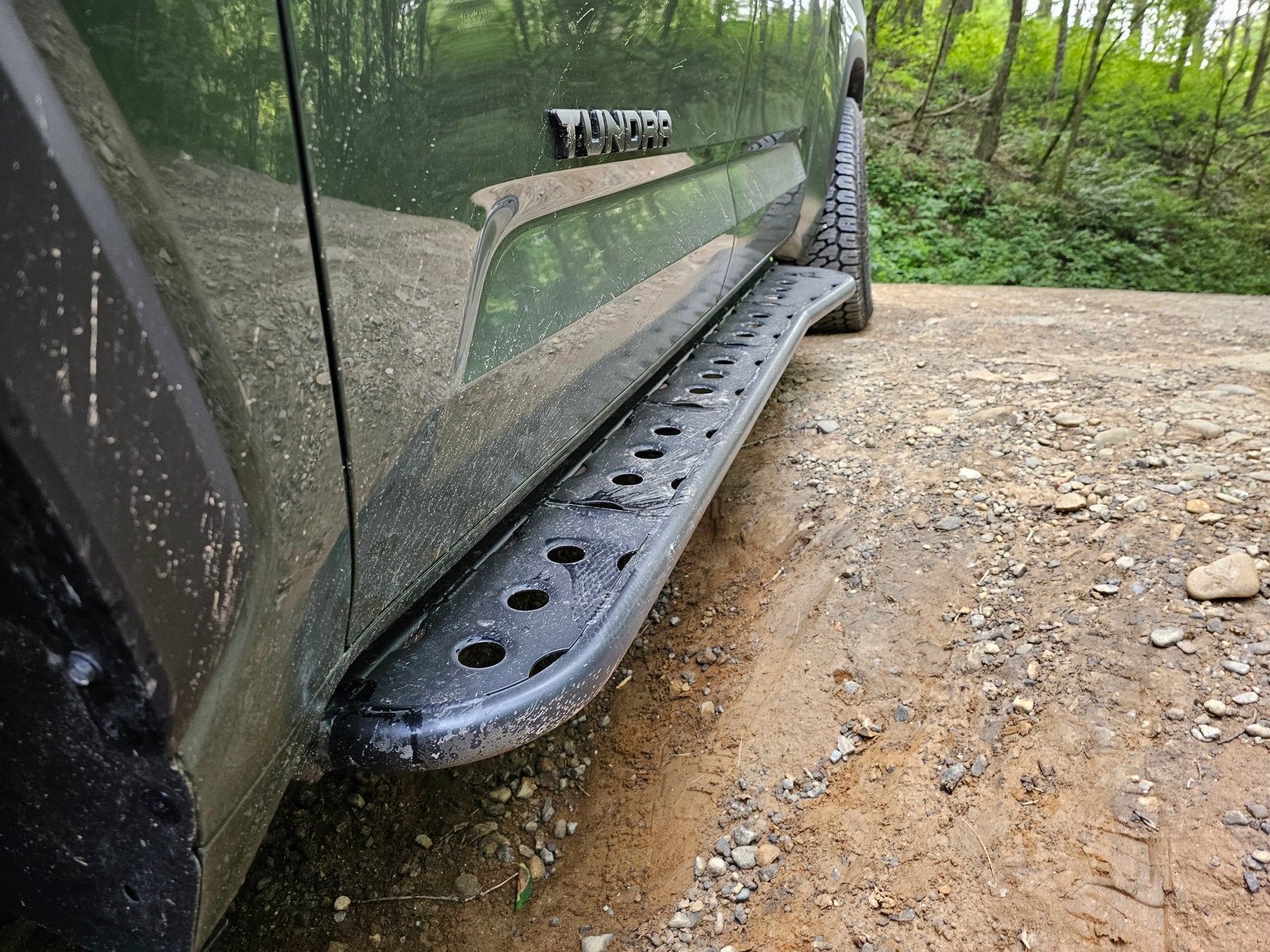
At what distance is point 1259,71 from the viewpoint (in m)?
9.80

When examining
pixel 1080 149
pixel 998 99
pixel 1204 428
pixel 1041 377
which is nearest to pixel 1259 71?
pixel 1080 149

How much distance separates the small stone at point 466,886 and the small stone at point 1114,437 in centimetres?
217

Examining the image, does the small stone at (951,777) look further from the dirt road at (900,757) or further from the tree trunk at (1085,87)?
the tree trunk at (1085,87)

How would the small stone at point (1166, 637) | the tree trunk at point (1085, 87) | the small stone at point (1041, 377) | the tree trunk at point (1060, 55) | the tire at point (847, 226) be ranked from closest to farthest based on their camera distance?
the small stone at point (1166, 637)
the small stone at point (1041, 377)
the tire at point (847, 226)
the tree trunk at point (1085, 87)
the tree trunk at point (1060, 55)

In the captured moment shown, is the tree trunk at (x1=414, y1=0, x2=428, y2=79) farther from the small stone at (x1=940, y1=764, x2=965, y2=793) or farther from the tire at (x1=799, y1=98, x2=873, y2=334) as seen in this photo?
the tire at (x1=799, y1=98, x2=873, y2=334)

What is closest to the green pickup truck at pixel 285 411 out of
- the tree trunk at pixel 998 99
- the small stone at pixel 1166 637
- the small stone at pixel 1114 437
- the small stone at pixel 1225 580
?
the small stone at pixel 1166 637

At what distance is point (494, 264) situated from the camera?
1.14m

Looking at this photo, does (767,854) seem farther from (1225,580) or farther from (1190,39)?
(1190,39)

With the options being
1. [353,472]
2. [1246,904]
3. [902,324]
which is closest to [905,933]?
[1246,904]

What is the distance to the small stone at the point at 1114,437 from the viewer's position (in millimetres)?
2580

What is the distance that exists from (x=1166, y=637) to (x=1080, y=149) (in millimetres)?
10519

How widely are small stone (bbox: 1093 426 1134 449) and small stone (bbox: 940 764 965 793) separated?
1391 mm

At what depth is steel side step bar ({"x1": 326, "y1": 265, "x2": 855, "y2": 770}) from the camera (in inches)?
40.0

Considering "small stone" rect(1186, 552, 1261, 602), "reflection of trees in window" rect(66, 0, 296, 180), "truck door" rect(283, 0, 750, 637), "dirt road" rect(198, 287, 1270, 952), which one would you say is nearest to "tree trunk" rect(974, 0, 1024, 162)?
"dirt road" rect(198, 287, 1270, 952)
